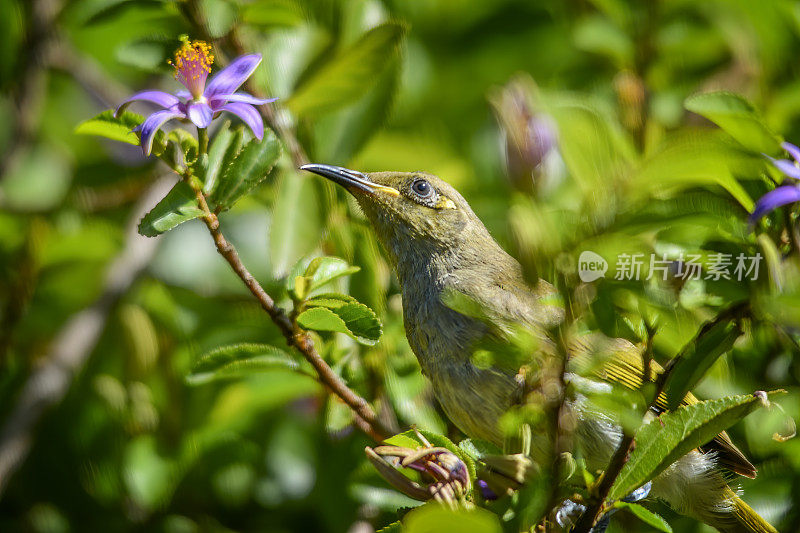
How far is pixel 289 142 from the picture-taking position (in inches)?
119

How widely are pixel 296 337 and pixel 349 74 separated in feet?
3.45

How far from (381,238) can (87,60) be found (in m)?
2.21

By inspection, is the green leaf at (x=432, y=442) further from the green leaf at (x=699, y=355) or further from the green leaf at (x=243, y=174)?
the green leaf at (x=243, y=174)

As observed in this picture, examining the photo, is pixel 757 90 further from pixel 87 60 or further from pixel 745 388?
pixel 87 60

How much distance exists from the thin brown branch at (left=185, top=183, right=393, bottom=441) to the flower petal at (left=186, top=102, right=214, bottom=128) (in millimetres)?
140

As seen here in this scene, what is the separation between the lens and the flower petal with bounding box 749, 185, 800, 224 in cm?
191

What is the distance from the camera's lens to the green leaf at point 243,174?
211 centimetres

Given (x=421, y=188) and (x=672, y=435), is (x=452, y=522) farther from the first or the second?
(x=421, y=188)

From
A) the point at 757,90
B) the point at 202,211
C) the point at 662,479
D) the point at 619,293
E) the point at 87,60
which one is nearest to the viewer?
the point at 619,293

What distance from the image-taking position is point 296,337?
2234 mm

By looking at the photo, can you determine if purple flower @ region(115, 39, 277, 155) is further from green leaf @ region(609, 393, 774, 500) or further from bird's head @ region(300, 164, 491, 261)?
green leaf @ region(609, 393, 774, 500)

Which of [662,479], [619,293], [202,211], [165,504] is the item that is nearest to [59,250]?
[165,504]

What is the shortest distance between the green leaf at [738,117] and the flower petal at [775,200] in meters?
0.16

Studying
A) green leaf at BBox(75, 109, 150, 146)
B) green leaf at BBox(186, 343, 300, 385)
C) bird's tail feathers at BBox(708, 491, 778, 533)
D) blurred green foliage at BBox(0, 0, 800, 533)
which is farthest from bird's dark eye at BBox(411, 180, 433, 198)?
bird's tail feathers at BBox(708, 491, 778, 533)
